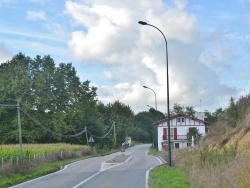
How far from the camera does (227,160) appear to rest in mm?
17578

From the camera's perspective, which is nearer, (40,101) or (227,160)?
(227,160)

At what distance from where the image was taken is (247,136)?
946 inches

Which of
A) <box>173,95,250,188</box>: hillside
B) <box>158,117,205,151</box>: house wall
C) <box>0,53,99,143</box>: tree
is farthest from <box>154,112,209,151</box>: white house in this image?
<box>173,95,250,188</box>: hillside

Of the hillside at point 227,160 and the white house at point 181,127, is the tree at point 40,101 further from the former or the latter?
the hillside at point 227,160

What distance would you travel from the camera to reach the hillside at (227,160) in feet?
39.3

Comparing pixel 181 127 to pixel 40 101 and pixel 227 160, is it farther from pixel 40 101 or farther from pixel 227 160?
pixel 227 160

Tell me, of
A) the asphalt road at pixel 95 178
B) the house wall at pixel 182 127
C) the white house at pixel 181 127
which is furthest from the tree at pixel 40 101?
the asphalt road at pixel 95 178

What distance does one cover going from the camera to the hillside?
1198 centimetres

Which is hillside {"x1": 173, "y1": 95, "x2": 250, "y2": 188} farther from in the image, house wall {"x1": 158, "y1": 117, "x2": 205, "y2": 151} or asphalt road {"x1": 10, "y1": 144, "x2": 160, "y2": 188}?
house wall {"x1": 158, "y1": 117, "x2": 205, "y2": 151}

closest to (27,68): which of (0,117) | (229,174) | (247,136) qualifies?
(0,117)

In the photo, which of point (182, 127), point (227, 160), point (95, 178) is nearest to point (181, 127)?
point (182, 127)

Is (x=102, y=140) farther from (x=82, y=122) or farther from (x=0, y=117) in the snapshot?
(x=0, y=117)

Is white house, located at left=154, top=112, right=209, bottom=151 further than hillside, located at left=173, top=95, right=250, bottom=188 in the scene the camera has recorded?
Yes

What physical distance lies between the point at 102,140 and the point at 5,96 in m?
23.9
